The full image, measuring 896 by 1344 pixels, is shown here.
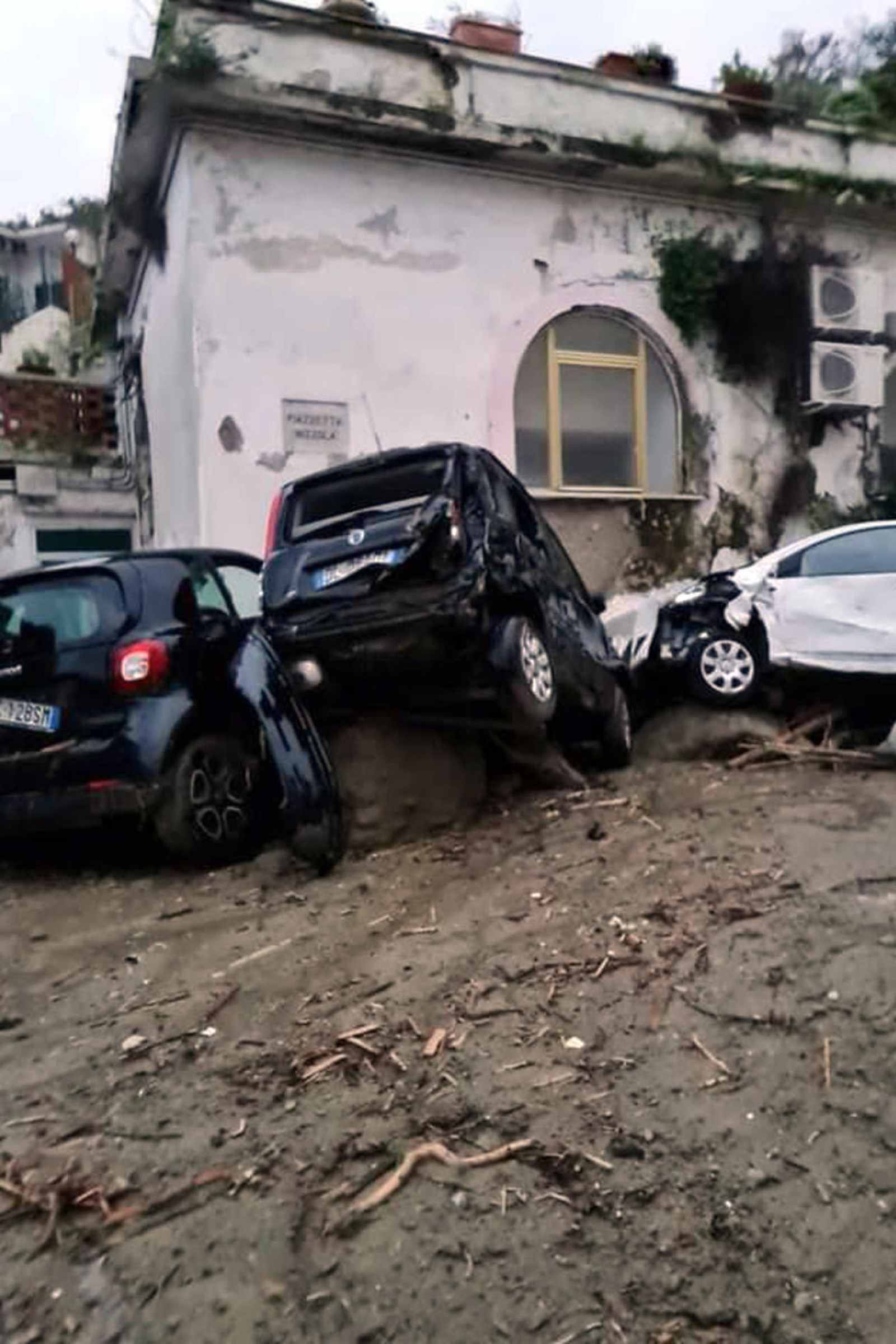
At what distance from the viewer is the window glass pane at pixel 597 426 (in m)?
12.0

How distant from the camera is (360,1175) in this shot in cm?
296

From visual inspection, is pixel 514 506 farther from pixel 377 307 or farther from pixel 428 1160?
pixel 377 307

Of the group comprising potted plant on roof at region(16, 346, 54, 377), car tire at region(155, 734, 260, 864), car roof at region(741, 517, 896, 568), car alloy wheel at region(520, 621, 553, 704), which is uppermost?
potted plant on roof at region(16, 346, 54, 377)

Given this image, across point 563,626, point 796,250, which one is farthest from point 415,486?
point 796,250

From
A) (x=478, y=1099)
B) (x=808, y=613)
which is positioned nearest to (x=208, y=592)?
(x=478, y=1099)

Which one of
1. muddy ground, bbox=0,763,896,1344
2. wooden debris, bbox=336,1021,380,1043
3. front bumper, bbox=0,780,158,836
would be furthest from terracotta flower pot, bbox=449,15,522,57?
wooden debris, bbox=336,1021,380,1043

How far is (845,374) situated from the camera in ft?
41.1

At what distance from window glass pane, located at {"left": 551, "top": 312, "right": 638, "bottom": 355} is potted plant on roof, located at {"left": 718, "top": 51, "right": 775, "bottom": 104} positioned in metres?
2.91

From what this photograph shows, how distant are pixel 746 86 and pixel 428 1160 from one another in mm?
12857

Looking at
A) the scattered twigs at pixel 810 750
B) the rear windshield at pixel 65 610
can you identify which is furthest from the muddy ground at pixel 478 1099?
the scattered twigs at pixel 810 750

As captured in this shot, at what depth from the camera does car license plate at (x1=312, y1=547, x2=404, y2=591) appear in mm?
5707

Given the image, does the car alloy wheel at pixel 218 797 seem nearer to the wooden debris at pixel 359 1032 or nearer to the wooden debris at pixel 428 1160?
the wooden debris at pixel 359 1032

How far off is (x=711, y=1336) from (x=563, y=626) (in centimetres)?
481

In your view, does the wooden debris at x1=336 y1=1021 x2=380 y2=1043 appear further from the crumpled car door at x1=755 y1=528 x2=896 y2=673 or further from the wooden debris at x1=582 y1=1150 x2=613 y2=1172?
the crumpled car door at x1=755 y1=528 x2=896 y2=673
